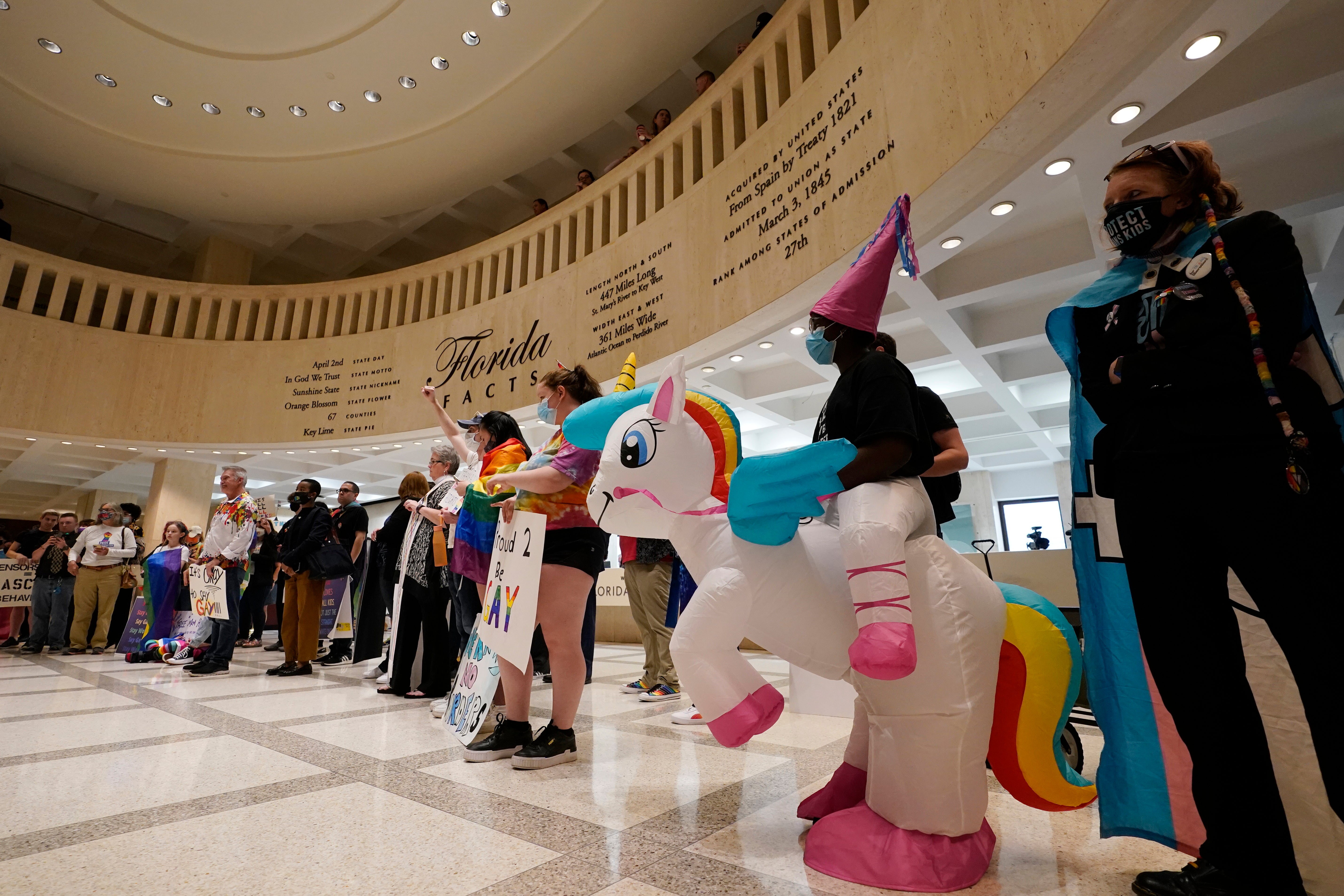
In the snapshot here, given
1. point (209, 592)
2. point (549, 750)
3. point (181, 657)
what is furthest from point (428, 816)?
point (181, 657)

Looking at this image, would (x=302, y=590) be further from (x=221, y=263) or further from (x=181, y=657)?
(x=221, y=263)

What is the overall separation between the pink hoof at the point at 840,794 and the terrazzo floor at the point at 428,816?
67mm

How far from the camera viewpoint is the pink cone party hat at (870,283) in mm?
1404

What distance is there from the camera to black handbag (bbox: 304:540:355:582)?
161 inches

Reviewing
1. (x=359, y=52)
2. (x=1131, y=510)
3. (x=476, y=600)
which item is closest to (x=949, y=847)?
(x=1131, y=510)

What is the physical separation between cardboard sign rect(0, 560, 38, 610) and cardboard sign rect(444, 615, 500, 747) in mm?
7167

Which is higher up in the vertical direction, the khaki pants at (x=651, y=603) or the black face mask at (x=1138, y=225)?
the black face mask at (x=1138, y=225)

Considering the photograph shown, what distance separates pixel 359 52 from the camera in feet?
20.0

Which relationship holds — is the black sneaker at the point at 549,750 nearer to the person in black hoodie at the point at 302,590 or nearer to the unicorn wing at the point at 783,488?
the unicorn wing at the point at 783,488

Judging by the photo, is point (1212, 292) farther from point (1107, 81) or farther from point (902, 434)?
point (1107, 81)

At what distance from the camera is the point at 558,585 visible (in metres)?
1.99

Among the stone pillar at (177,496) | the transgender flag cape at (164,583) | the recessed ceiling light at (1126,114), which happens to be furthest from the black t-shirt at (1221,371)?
the stone pillar at (177,496)

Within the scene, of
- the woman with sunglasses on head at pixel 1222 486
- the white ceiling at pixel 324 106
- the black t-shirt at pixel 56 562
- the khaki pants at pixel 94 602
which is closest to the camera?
the woman with sunglasses on head at pixel 1222 486

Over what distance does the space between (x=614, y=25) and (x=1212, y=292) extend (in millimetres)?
6109
